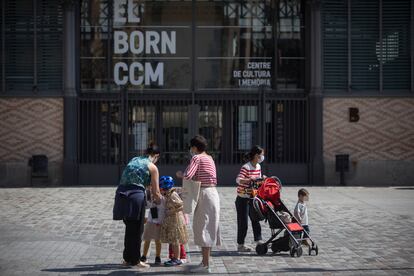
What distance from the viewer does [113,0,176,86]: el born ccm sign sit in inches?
933

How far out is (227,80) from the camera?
942 inches

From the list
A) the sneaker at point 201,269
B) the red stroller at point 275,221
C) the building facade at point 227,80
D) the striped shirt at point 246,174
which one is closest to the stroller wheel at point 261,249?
the red stroller at point 275,221

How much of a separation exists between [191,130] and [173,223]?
13591 millimetres

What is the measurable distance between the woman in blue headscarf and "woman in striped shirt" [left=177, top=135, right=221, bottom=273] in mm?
454

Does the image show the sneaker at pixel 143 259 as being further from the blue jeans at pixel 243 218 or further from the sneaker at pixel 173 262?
the blue jeans at pixel 243 218

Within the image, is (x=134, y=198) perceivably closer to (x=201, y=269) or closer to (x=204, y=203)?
(x=204, y=203)

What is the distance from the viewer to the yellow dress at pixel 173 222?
10180 millimetres

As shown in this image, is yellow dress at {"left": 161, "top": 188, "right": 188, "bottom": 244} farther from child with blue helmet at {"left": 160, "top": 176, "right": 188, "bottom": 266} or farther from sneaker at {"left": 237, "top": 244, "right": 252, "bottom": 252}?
sneaker at {"left": 237, "top": 244, "right": 252, "bottom": 252}

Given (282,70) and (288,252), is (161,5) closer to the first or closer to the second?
(282,70)

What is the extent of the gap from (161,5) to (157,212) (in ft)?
47.8

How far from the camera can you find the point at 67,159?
2320 centimetres

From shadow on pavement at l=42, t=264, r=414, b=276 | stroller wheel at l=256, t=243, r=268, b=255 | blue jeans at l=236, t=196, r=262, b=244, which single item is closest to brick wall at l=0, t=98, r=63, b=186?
blue jeans at l=236, t=196, r=262, b=244

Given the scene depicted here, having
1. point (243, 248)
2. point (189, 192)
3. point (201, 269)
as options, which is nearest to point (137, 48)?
point (243, 248)

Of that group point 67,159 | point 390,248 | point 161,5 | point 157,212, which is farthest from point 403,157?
point 157,212
